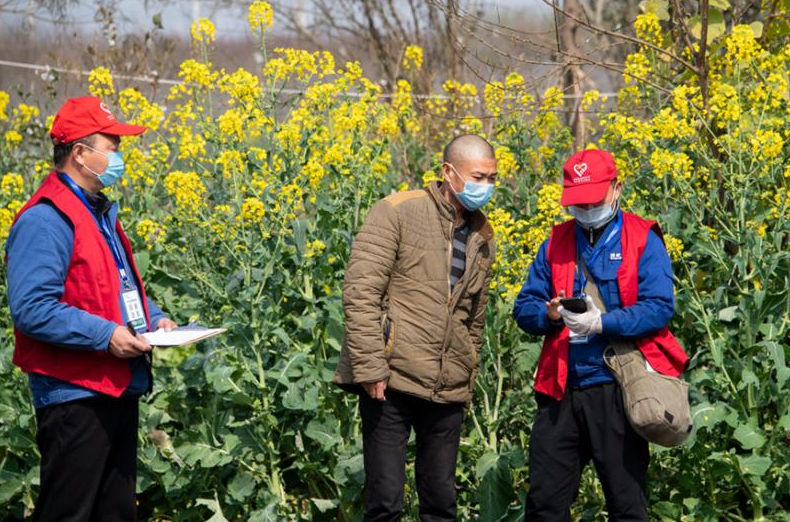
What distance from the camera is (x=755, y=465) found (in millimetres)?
4934

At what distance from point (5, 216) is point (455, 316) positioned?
2.60 metres

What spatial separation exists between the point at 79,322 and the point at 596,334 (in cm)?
187

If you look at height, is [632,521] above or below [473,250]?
below

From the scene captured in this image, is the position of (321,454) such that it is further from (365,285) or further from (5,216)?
(5,216)

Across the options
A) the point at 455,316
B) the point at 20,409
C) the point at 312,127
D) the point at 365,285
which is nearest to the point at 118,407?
the point at 365,285

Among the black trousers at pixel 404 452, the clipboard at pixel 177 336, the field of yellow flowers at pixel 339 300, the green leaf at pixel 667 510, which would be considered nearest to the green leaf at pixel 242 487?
the field of yellow flowers at pixel 339 300

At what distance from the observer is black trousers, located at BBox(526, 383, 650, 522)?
426cm

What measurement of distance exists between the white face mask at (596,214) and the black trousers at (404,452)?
0.93m

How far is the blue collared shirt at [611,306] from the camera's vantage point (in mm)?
4160

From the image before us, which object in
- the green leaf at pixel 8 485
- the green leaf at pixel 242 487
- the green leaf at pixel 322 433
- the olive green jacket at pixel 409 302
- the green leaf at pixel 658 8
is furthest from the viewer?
the green leaf at pixel 658 8

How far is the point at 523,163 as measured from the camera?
6.36m

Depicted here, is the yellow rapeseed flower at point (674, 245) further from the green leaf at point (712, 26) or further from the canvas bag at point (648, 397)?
the green leaf at point (712, 26)

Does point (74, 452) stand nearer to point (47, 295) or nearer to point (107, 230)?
point (47, 295)

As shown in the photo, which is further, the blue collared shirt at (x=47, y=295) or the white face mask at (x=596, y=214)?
the white face mask at (x=596, y=214)
